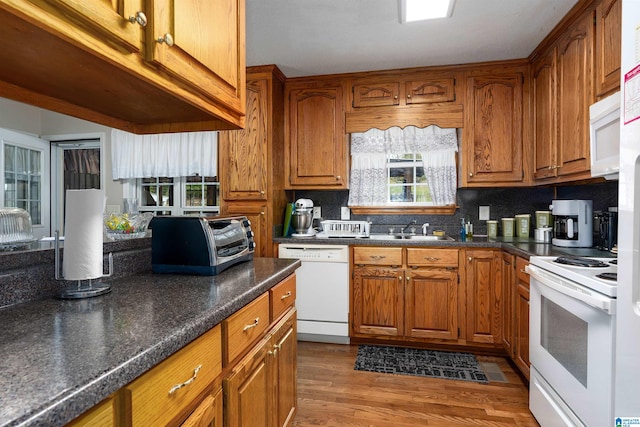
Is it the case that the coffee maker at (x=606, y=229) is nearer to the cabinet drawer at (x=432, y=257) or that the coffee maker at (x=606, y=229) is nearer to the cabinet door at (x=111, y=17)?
the cabinet drawer at (x=432, y=257)

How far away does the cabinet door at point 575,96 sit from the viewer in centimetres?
210

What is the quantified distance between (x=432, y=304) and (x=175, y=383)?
246 cm

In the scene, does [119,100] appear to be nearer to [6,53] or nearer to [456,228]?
[6,53]

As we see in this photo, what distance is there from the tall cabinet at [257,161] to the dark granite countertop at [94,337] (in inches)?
72.6

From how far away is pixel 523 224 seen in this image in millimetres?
3051

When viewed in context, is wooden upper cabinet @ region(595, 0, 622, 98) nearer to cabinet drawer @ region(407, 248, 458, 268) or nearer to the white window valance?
the white window valance

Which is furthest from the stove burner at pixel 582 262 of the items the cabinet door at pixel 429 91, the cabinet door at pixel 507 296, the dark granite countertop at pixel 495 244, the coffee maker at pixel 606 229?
the cabinet door at pixel 429 91

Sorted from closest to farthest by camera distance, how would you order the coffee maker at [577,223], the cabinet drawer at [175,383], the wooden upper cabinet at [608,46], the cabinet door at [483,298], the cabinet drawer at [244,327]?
1. the cabinet drawer at [175,383]
2. the cabinet drawer at [244,327]
3. the wooden upper cabinet at [608,46]
4. the coffee maker at [577,223]
5. the cabinet door at [483,298]

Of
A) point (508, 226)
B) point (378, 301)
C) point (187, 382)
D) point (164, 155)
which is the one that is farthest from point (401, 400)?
point (164, 155)

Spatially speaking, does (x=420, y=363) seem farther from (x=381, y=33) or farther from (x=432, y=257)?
(x=381, y=33)

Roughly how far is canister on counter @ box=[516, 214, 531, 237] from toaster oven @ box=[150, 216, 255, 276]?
2646 mm

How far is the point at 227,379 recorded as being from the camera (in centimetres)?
106

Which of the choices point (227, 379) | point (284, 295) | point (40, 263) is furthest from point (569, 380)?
point (40, 263)

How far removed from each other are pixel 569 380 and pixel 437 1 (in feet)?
→ 7.16
